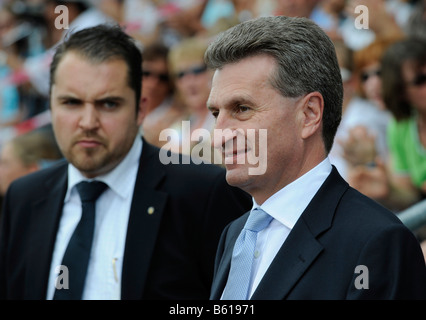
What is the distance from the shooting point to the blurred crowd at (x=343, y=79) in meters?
4.64

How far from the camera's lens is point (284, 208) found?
2162 millimetres

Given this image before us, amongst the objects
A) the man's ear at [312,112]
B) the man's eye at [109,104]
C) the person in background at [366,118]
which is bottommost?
the man's ear at [312,112]

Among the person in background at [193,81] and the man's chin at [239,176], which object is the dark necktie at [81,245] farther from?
the person in background at [193,81]

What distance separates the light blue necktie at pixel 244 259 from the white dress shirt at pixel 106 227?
1.02 meters

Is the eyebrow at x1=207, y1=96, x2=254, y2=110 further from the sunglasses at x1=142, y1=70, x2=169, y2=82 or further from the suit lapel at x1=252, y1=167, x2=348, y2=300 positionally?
the sunglasses at x1=142, y1=70, x2=169, y2=82

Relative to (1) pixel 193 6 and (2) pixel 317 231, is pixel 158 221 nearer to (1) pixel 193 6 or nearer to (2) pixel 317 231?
(2) pixel 317 231

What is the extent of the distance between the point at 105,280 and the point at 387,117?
2.64m

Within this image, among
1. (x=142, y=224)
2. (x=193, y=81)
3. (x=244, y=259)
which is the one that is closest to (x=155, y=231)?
(x=142, y=224)

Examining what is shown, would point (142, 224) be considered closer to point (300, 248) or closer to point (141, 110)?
point (141, 110)

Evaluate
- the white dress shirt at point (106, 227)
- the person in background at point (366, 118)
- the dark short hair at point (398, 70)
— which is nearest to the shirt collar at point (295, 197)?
the white dress shirt at point (106, 227)

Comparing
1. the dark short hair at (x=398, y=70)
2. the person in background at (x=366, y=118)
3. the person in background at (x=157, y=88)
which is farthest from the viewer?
the person in background at (x=157, y=88)

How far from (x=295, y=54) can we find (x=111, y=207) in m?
1.49

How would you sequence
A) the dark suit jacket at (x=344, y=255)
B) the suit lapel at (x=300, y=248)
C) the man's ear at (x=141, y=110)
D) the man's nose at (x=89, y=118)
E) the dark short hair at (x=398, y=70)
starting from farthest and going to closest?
the dark short hair at (x=398, y=70) < the man's ear at (x=141, y=110) < the man's nose at (x=89, y=118) < the suit lapel at (x=300, y=248) < the dark suit jacket at (x=344, y=255)

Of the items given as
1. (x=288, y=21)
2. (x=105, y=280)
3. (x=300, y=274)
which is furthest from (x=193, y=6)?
(x=300, y=274)
